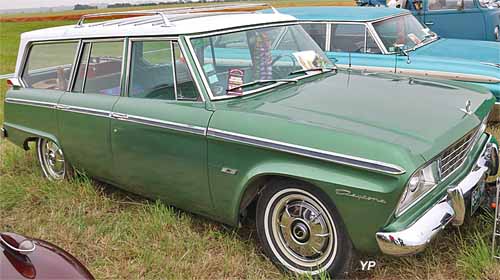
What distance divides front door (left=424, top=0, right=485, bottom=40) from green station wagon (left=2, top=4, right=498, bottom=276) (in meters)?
5.47

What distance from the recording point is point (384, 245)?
100 inches

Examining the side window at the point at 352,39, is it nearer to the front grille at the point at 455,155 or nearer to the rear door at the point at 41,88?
the front grille at the point at 455,155

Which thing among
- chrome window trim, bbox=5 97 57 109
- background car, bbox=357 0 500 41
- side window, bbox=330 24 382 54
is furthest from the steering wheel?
background car, bbox=357 0 500 41

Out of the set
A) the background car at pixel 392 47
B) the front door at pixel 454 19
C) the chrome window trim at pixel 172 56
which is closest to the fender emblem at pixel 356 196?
the chrome window trim at pixel 172 56

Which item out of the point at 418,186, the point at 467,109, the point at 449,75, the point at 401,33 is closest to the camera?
the point at 418,186

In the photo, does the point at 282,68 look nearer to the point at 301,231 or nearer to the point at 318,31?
the point at 301,231

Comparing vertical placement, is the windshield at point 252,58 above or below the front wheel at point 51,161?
above

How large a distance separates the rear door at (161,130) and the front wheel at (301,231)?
487 mm

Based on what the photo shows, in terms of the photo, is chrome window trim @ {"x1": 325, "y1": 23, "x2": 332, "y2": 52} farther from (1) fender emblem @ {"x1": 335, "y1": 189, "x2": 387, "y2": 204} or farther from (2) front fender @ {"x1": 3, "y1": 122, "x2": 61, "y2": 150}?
(1) fender emblem @ {"x1": 335, "y1": 189, "x2": 387, "y2": 204}

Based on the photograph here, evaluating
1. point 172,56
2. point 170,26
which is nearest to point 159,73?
point 172,56

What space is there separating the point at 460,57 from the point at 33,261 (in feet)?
17.9

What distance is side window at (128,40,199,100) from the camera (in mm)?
3426

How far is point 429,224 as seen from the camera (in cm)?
263

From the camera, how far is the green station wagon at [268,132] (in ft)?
8.62
